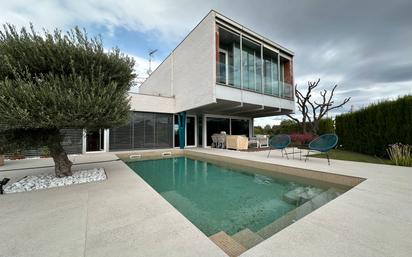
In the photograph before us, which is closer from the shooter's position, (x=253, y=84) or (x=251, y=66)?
(x=253, y=84)

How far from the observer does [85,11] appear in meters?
6.12

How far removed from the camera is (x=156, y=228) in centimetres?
186

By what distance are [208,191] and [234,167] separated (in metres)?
2.70

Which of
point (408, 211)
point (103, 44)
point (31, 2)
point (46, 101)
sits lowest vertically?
point (408, 211)

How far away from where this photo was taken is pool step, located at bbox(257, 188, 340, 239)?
2.32 m

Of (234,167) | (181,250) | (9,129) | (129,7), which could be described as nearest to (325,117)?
(234,167)

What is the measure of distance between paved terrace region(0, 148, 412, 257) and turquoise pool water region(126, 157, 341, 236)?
0.67m

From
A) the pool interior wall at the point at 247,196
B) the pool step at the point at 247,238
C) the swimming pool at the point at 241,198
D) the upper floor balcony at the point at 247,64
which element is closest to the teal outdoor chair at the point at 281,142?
the pool interior wall at the point at 247,196

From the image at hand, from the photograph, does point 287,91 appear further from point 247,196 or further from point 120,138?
point 120,138

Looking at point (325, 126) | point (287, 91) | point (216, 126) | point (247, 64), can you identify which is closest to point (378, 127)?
point (287, 91)

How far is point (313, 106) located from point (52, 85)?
16.7m

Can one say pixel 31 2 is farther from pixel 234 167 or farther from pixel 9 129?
pixel 234 167

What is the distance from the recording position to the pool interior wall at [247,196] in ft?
8.07

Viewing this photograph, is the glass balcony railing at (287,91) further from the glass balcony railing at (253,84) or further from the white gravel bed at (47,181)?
the white gravel bed at (47,181)
